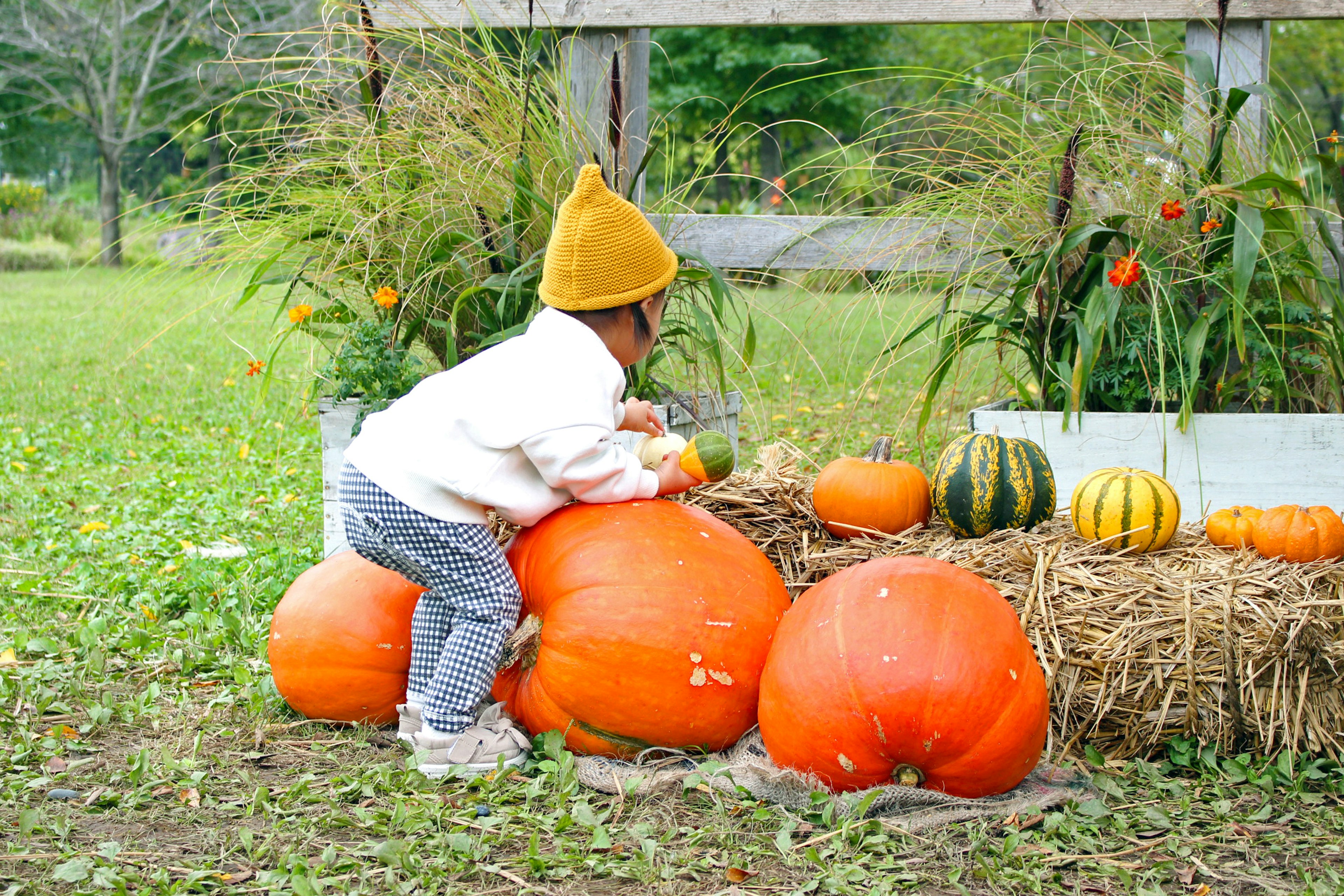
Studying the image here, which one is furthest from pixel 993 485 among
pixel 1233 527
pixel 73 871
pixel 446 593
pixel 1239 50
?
pixel 1239 50

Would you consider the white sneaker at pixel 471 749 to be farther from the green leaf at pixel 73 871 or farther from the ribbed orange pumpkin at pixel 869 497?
the ribbed orange pumpkin at pixel 869 497

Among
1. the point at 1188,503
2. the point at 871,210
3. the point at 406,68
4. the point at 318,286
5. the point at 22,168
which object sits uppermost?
the point at 22,168

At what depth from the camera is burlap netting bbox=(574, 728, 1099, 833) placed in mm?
2092

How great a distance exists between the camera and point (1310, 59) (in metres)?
24.4

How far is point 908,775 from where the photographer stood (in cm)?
213

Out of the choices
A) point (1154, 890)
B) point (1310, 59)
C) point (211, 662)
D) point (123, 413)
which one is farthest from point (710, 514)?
point (1310, 59)

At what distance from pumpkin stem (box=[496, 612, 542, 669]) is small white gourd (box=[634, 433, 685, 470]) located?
0.54 m

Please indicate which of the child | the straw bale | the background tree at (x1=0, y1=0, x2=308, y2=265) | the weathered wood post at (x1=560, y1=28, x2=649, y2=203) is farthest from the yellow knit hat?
the background tree at (x1=0, y1=0, x2=308, y2=265)

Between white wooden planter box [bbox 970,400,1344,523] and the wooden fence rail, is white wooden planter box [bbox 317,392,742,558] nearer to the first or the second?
white wooden planter box [bbox 970,400,1344,523]

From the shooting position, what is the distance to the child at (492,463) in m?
2.41

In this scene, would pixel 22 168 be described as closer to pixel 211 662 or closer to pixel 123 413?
pixel 123 413

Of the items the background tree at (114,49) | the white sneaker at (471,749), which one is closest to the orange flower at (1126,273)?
the white sneaker at (471,749)

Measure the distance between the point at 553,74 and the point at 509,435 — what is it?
2.18m

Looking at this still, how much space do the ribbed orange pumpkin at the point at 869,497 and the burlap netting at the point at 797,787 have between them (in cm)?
76
